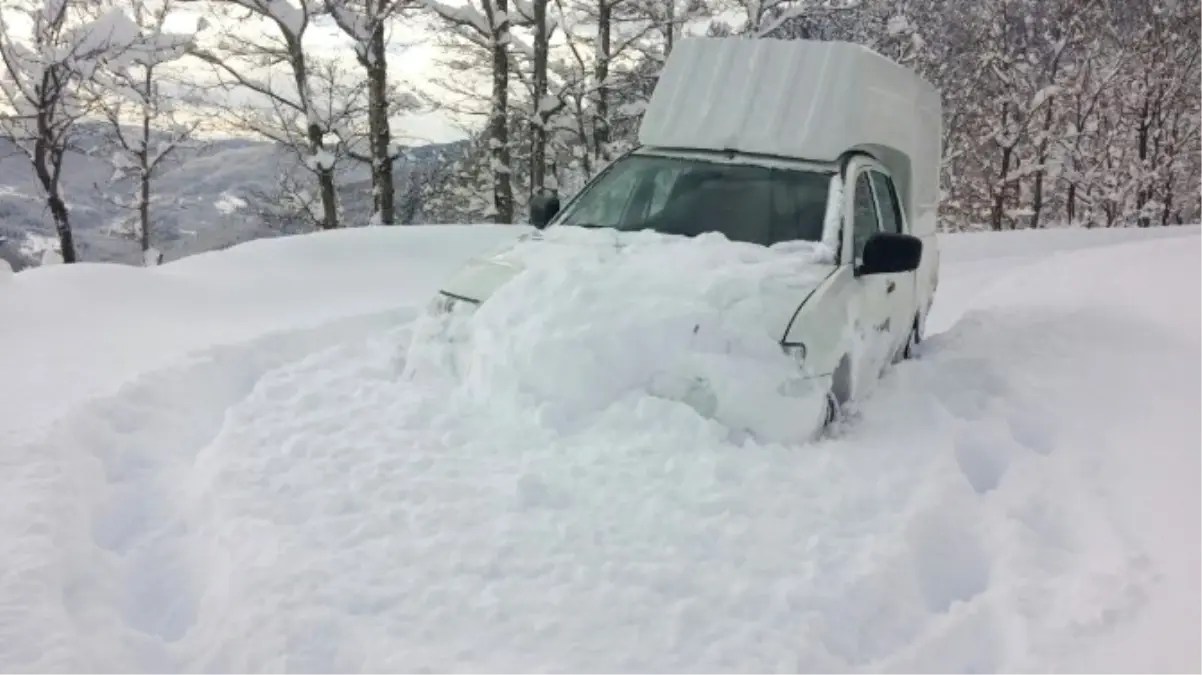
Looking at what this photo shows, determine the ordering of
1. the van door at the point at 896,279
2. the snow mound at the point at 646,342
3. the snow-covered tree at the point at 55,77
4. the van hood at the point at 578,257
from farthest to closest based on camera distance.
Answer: the snow-covered tree at the point at 55,77
the van door at the point at 896,279
the van hood at the point at 578,257
the snow mound at the point at 646,342

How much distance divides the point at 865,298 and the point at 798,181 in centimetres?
94

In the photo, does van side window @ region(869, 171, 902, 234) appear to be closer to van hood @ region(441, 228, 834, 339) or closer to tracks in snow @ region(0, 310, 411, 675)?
van hood @ region(441, 228, 834, 339)

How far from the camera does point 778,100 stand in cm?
595

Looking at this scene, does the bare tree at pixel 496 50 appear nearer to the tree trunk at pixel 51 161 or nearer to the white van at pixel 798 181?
the tree trunk at pixel 51 161

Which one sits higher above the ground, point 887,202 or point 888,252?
point 887,202

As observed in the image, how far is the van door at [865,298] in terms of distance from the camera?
483cm

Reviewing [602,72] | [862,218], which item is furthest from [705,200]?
[602,72]

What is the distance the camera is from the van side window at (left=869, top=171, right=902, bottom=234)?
6.08m

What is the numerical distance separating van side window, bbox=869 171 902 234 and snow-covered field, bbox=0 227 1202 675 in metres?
0.98

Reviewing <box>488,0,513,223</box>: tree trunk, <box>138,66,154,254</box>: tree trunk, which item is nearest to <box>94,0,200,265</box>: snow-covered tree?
<box>138,66,154,254</box>: tree trunk

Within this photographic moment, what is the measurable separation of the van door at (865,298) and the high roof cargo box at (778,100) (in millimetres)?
313

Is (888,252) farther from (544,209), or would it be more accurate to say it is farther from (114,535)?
(114,535)

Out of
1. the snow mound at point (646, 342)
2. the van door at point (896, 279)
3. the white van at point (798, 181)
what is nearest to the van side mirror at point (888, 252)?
the white van at point (798, 181)

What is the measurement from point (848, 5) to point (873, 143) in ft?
53.5
